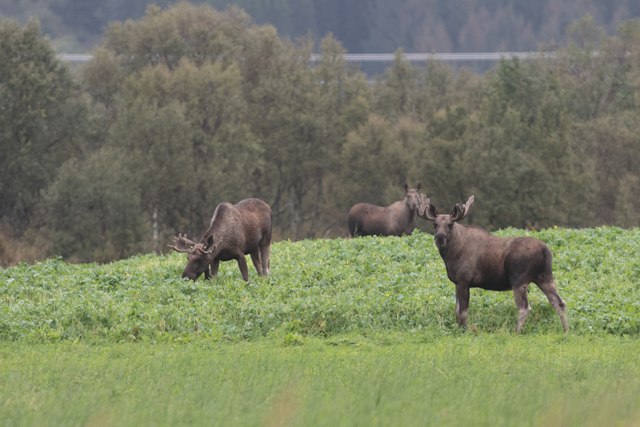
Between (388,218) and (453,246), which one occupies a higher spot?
(453,246)

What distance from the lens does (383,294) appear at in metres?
15.0

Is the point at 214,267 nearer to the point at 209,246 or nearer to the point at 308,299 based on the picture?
the point at 209,246

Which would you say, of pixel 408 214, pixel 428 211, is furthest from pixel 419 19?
pixel 428 211

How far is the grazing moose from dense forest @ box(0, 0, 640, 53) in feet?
413

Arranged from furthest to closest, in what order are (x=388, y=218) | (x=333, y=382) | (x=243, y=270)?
(x=388, y=218) → (x=243, y=270) → (x=333, y=382)

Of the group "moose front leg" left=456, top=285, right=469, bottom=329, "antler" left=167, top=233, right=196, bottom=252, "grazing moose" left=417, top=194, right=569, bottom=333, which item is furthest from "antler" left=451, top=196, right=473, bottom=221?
"antler" left=167, top=233, right=196, bottom=252

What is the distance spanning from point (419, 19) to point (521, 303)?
15567 cm

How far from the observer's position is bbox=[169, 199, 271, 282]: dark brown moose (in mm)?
16906

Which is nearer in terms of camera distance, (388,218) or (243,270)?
(243,270)

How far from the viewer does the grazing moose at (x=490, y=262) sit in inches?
485

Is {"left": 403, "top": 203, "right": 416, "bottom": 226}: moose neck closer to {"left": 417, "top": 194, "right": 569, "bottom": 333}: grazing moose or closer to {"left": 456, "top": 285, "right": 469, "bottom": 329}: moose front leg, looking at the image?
{"left": 417, "top": 194, "right": 569, "bottom": 333}: grazing moose

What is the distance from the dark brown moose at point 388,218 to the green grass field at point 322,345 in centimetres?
1018

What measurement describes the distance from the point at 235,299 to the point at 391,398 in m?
A: 7.68

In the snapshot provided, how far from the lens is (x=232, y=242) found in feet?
56.1
